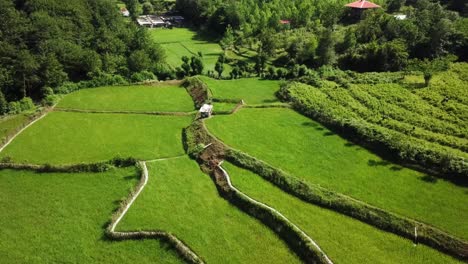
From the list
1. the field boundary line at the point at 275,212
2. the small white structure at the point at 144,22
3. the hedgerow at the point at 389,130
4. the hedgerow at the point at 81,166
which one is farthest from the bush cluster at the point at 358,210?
the small white structure at the point at 144,22

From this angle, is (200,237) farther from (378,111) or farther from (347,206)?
(378,111)

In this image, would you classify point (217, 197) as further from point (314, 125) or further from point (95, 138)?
point (95, 138)

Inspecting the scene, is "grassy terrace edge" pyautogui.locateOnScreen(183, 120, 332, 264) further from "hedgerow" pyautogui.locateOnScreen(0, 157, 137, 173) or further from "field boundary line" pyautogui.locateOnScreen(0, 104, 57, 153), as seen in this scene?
"field boundary line" pyautogui.locateOnScreen(0, 104, 57, 153)

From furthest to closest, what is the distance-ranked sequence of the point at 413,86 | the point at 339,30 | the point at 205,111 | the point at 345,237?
the point at 339,30 → the point at 413,86 → the point at 205,111 → the point at 345,237

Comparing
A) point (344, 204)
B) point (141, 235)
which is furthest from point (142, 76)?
point (344, 204)

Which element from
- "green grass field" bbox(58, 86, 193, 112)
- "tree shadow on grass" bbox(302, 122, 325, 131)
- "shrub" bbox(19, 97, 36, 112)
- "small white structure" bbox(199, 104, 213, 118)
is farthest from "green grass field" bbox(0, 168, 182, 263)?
"tree shadow on grass" bbox(302, 122, 325, 131)

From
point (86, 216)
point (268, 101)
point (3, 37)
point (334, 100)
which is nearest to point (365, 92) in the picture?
point (334, 100)
